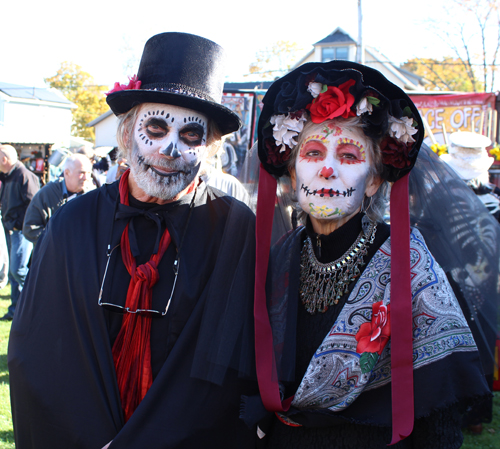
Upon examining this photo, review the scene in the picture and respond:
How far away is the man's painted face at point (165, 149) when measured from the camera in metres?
2.17

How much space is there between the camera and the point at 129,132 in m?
2.34

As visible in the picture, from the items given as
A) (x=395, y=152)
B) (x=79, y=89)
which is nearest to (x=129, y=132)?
(x=395, y=152)

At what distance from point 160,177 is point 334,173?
774 millimetres

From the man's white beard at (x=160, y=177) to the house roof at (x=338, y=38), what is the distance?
31838 millimetres

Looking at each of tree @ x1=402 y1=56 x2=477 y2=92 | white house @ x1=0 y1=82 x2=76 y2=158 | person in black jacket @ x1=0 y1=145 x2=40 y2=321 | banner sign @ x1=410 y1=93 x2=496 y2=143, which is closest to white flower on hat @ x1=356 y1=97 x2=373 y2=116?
person in black jacket @ x1=0 y1=145 x2=40 y2=321

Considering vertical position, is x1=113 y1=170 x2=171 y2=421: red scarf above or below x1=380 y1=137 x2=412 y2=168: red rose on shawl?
below

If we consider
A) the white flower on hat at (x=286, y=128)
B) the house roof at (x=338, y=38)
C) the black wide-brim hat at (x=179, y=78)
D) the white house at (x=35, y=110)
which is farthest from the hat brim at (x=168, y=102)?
the white house at (x=35, y=110)

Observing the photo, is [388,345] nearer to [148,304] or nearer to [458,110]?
[148,304]

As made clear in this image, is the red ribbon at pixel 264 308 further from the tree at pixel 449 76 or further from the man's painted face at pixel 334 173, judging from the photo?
the tree at pixel 449 76

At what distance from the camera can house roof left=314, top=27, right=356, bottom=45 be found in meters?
31.4

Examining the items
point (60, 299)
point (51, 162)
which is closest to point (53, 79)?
point (51, 162)

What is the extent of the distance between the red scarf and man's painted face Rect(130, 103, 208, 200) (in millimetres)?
376

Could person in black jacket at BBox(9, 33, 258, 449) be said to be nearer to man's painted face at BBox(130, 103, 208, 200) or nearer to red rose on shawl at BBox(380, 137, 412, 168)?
man's painted face at BBox(130, 103, 208, 200)

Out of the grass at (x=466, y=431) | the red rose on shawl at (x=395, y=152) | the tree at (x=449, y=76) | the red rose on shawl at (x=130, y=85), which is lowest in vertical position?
the grass at (x=466, y=431)
